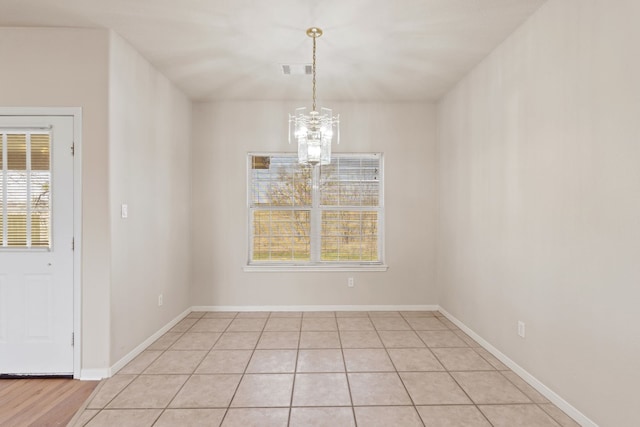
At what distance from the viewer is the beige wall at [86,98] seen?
2.66 metres

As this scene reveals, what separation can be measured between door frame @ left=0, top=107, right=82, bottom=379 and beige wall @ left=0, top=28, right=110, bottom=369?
0.03 m

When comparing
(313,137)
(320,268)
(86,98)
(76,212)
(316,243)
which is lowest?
(320,268)

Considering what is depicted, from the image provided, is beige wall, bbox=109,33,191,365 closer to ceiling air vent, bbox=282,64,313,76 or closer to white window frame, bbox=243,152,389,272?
white window frame, bbox=243,152,389,272

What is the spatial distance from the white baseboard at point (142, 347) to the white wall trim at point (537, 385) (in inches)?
130

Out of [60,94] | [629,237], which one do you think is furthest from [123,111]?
[629,237]

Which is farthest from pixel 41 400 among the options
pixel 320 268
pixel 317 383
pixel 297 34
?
pixel 297 34

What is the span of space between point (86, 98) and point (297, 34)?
1.81 metres

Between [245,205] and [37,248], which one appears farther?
[245,205]

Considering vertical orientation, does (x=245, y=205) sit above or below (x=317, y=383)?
above

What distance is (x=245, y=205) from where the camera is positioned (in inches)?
177

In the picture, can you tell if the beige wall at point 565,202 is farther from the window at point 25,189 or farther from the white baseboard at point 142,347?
the window at point 25,189

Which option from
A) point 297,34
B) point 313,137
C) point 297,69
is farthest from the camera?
point 297,69

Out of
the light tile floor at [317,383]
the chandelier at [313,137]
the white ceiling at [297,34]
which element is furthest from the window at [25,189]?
the chandelier at [313,137]

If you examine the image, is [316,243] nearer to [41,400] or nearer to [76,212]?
[76,212]
